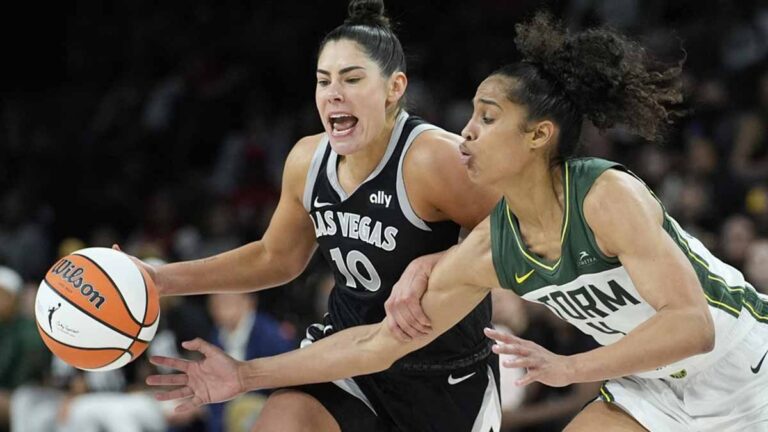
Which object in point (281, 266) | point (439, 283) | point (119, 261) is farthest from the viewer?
point (281, 266)

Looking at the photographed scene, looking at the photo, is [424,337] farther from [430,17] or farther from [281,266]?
[430,17]

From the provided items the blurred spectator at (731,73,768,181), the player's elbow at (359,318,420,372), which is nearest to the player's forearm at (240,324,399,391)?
the player's elbow at (359,318,420,372)

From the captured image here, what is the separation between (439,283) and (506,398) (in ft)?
9.26

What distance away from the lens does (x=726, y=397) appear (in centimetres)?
363

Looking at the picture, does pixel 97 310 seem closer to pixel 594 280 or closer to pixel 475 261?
pixel 475 261

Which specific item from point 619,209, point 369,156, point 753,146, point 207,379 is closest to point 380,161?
point 369,156

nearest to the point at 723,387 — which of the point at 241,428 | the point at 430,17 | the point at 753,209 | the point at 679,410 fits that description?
the point at 679,410

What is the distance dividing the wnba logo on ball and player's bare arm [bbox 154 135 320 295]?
1.15 ft

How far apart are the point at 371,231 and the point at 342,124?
0.39m

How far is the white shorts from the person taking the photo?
363cm

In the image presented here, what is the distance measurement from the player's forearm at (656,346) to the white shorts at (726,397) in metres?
0.46

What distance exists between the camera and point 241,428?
22.3 ft

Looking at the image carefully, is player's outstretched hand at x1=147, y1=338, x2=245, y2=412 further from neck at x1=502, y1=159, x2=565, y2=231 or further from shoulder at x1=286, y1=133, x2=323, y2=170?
neck at x1=502, y1=159, x2=565, y2=231

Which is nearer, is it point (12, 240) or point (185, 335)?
point (185, 335)
